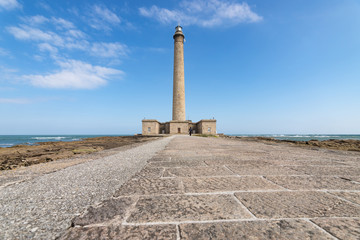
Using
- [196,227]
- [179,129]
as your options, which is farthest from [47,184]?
[179,129]

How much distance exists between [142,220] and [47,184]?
1208 millimetres

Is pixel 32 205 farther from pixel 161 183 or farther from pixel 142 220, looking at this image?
pixel 161 183

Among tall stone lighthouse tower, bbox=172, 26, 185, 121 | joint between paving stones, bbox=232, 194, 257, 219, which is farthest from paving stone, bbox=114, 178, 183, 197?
tall stone lighthouse tower, bbox=172, 26, 185, 121

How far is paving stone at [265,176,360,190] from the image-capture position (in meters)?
1.56

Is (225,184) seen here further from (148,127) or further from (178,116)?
(148,127)

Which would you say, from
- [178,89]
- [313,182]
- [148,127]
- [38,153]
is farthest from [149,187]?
[178,89]

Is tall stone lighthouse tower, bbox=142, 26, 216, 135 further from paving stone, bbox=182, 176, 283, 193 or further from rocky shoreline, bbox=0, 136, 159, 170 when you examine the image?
paving stone, bbox=182, 176, 283, 193

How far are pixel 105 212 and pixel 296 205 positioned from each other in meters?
1.26

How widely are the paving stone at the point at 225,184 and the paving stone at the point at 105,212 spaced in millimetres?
→ 538

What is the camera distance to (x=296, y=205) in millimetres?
1172

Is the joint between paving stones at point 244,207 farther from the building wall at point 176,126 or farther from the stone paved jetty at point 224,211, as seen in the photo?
the building wall at point 176,126

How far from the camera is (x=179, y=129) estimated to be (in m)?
30.1

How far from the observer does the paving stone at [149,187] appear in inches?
55.6

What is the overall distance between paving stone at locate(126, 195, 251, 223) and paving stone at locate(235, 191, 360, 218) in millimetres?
118
